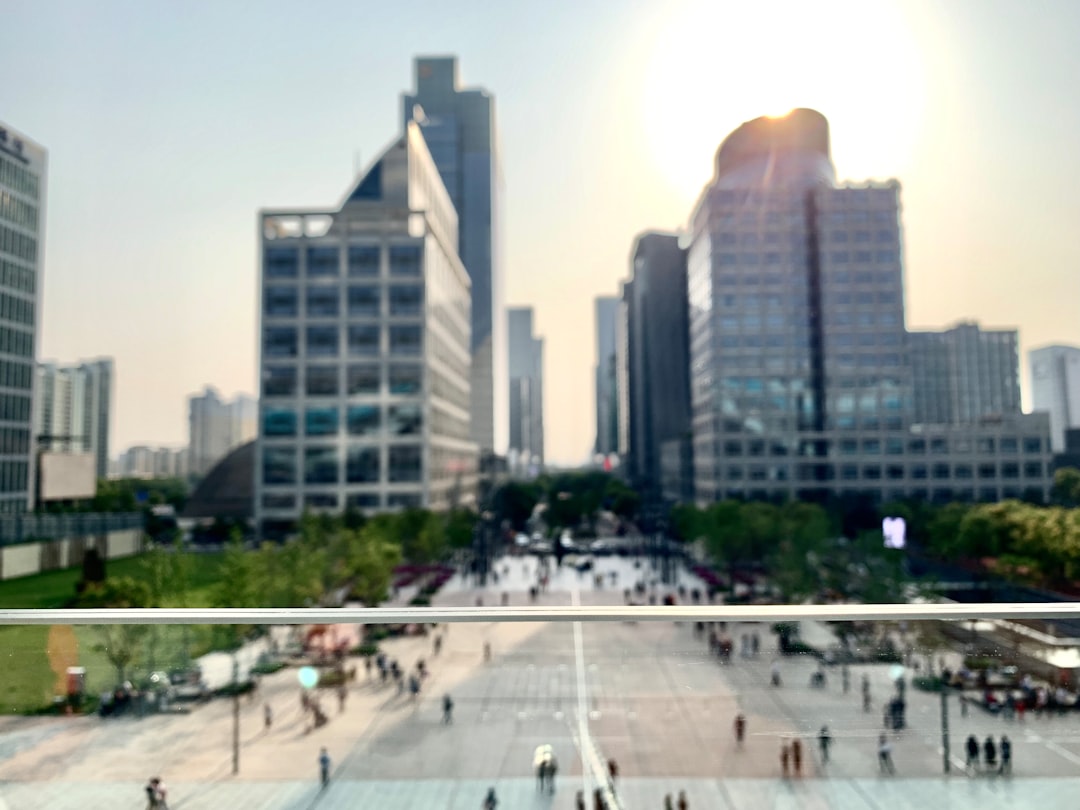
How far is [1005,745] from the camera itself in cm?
140

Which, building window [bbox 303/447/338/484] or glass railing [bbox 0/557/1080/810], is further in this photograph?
building window [bbox 303/447/338/484]

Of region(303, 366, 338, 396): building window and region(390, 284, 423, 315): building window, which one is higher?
region(390, 284, 423, 315): building window

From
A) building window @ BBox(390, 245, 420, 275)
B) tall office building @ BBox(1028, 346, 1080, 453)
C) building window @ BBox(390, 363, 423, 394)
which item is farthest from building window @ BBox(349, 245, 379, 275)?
tall office building @ BBox(1028, 346, 1080, 453)

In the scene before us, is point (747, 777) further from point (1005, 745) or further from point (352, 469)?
point (352, 469)

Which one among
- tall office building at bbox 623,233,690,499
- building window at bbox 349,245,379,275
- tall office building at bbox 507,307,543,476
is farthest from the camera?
tall office building at bbox 507,307,543,476

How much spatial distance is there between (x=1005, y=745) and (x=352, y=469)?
1643cm

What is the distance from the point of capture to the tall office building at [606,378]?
44.0 m

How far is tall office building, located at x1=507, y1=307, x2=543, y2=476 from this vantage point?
43.9 m

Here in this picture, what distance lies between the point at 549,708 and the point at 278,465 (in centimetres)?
1670

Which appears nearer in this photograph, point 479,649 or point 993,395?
point 479,649

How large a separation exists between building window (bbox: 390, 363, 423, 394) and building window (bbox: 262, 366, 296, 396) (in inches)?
101

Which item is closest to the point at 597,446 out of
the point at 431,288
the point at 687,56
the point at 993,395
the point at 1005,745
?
the point at 431,288

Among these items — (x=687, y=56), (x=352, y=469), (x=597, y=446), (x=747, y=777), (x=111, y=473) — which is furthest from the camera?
(x=597, y=446)

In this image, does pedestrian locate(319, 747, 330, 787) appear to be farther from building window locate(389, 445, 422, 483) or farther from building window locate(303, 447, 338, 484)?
building window locate(303, 447, 338, 484)
